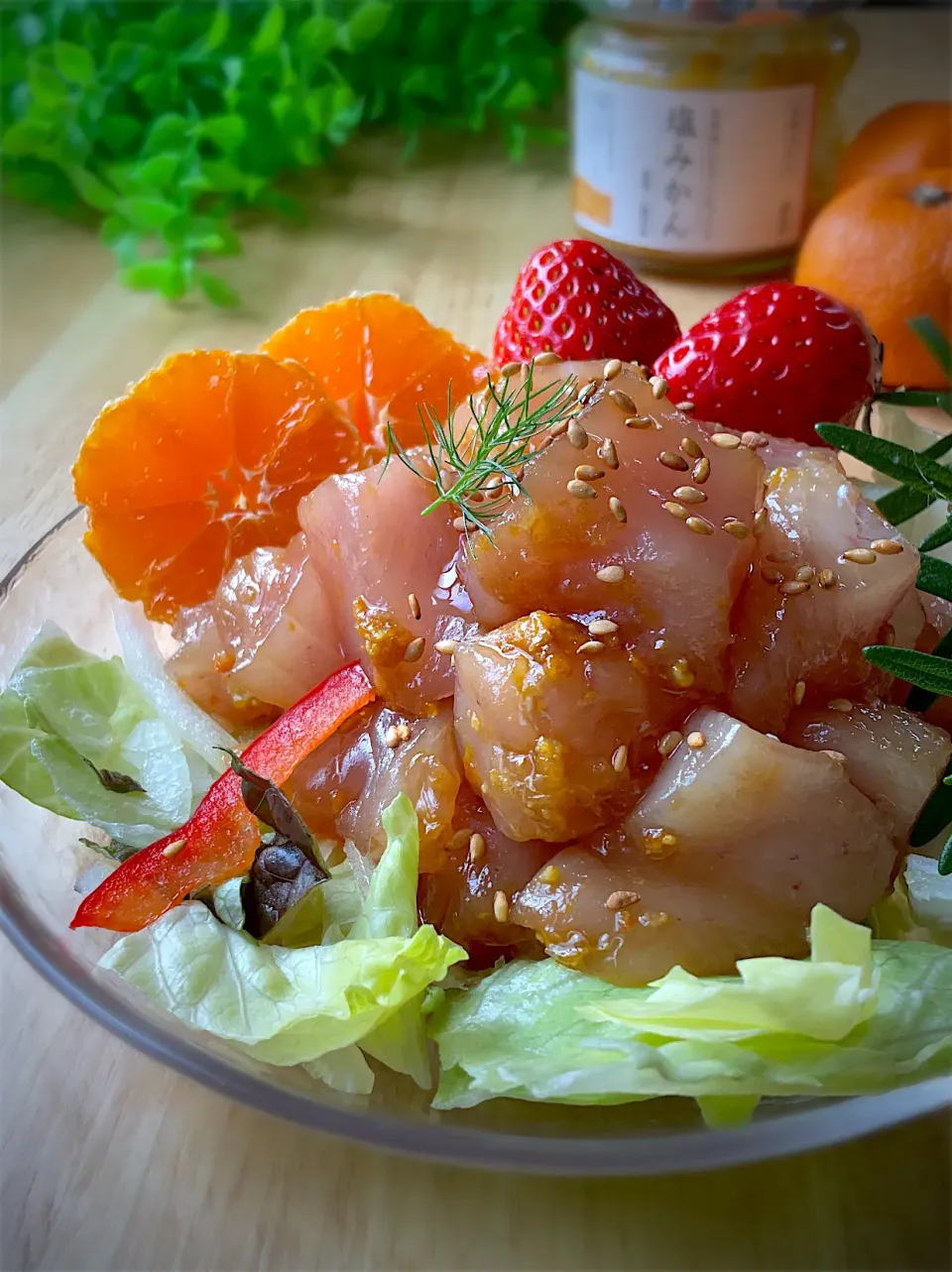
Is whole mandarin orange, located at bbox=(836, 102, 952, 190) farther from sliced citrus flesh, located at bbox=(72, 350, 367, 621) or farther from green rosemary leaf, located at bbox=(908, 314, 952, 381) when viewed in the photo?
sliced citrus flesh, located at bbox=(72, 350, 367, 621)

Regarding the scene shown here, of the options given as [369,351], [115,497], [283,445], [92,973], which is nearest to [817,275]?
[369,351]

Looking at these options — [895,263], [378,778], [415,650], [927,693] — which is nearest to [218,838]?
[378,778]

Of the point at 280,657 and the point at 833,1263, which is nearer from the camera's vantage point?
the point at 833,1263

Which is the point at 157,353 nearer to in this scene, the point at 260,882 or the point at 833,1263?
the point at 260,882

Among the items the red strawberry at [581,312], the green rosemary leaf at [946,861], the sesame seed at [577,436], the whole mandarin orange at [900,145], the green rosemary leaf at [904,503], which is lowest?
the green rosemary leaf at [946,861]

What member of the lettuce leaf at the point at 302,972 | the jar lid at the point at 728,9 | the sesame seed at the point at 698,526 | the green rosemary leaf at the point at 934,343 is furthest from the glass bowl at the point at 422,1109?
the jar lid at the point at 728,9

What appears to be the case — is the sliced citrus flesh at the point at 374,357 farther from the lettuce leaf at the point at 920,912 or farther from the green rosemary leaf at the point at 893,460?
the lettuce leaf at the point at 920,912
